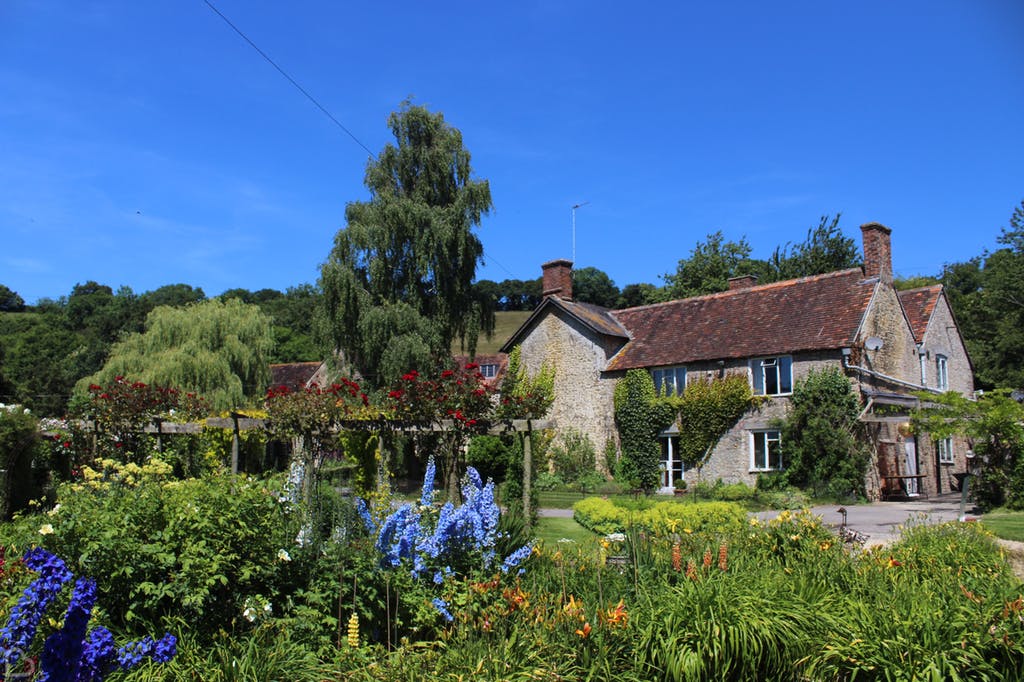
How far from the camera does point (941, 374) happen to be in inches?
1204

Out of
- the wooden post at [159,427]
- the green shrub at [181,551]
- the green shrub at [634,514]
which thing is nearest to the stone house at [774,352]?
the green shrub at [634,514]

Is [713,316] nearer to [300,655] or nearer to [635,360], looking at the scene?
[635,360]

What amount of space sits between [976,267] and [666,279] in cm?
3101

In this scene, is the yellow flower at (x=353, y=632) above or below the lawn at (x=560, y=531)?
above

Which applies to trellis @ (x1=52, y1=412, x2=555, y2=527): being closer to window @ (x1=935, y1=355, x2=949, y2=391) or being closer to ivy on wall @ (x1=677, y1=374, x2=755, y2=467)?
ivy on wall @ (x1=677, y1=374, x2=755, y2=467)

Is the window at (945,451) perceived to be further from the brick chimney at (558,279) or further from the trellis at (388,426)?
the trellis at (388,426)

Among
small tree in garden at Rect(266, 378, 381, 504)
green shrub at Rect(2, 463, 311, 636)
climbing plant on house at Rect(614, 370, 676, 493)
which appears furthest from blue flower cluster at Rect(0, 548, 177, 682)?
climbing plant on house at Rect(614, 370, 676, 493)

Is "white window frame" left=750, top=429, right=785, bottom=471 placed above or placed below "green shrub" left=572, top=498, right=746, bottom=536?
above

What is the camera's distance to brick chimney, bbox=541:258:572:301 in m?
32.6

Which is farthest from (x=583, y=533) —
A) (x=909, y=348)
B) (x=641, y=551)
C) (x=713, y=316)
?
(x=909, y=348)

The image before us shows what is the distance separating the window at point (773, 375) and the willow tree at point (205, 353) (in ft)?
68.0

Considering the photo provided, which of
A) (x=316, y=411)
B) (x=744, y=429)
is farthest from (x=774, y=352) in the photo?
(x=316, y=411)

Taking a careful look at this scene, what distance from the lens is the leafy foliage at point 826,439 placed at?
2350 cm

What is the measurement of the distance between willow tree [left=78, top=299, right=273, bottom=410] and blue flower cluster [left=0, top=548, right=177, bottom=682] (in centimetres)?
2859
